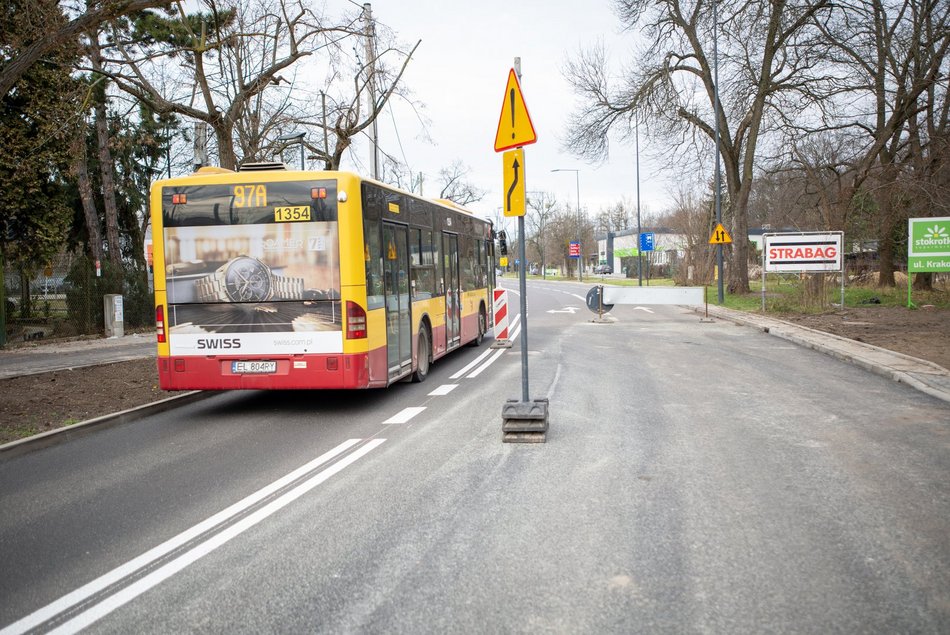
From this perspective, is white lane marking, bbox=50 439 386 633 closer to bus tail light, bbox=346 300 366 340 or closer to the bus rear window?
bus tail light, bbox=346 300 366 340

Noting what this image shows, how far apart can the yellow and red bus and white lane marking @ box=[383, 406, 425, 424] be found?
483mm

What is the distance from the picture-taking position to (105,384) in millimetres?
11734

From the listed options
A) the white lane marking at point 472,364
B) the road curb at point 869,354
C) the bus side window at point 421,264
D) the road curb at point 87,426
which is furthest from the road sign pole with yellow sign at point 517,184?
the road curb at point 869,354

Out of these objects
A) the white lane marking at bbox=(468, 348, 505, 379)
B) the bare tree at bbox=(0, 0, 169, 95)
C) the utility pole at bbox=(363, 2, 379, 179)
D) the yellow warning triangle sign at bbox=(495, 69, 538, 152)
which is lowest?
the white lane marking at bbox=(468, 348, 505, 379)

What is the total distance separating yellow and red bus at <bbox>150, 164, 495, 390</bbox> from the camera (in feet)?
28.5

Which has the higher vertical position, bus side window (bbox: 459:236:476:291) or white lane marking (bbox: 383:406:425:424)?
bus side window (bbox: 459:236:476:291)

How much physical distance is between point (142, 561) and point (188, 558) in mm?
252

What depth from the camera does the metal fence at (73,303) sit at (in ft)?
67.4

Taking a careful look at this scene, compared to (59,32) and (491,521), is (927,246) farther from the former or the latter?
(59,32)

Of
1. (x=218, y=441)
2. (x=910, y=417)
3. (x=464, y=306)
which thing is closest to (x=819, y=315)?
(x=464, y=306)

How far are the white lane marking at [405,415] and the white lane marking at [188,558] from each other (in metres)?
2.08

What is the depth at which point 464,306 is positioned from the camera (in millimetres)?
15102

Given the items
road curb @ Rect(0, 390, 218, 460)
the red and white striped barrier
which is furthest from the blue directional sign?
road curb @ Rect(0, 390, 218, 460)

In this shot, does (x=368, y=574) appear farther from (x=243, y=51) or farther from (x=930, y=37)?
(x=930, y=37)
